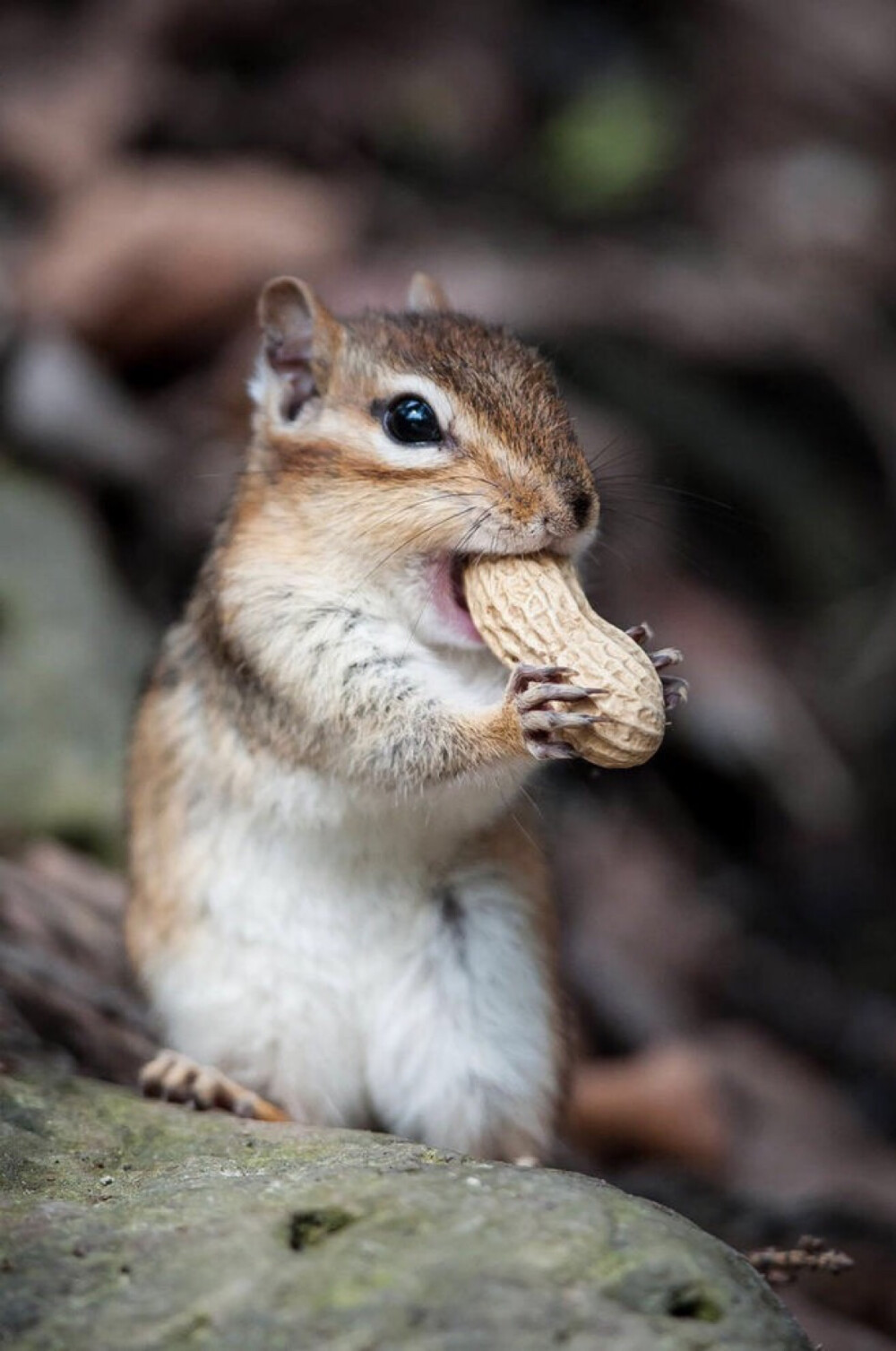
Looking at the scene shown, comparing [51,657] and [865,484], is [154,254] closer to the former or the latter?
[51,657]

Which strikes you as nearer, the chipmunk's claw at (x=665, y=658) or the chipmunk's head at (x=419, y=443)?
the chipmunk's claw at (x=665, y=658)

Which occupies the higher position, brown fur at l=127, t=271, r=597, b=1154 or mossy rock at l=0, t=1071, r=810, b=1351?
brown fur at l=127, t=271, r=597, b=1154

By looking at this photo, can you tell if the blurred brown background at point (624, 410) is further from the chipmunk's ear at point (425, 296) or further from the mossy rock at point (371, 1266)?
the mossy rock at point (371, 1266)

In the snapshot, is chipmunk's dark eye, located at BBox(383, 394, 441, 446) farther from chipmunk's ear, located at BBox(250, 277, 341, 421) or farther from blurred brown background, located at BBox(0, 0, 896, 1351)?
blurred brown background, located at BBox(0, 0, 896, 1351)

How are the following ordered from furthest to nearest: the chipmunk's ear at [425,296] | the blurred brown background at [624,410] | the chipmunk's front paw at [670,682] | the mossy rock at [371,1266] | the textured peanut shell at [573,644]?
the blurred brown background at [624,410]
the chipmunk's ear at [425,296]
the chipmunk's front paw at [670,682]
the textured peanut shell at [573,644]
the mossy rock at [371,1266]

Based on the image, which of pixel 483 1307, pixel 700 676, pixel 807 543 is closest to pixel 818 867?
pixel 700 676

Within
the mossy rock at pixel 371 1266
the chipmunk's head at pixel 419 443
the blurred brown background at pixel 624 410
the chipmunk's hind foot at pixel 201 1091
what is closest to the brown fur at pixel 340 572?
the chipmunk's head at pixel 419 443

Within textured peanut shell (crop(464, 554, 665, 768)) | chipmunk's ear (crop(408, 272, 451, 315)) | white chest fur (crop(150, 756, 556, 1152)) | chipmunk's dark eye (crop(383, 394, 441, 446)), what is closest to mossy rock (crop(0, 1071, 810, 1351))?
textured peanut shell (crop(464, 554, 665, 768))
